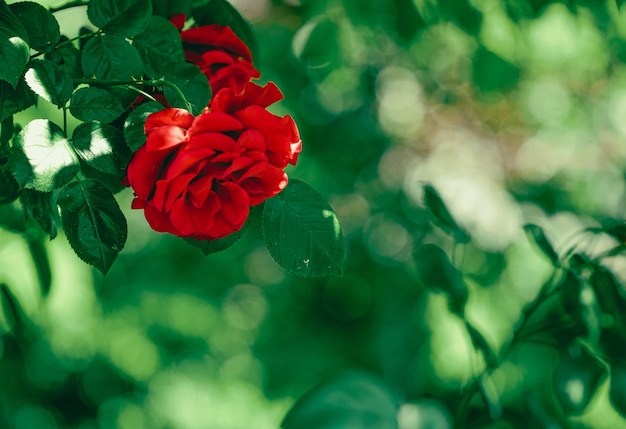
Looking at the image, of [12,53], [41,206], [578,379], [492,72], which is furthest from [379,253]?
[12,53]

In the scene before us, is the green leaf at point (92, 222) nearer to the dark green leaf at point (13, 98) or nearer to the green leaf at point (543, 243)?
the dark green leaf at point (13, 98)

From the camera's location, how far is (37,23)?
56 cm

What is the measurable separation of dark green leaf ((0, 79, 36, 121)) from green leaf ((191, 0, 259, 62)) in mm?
280

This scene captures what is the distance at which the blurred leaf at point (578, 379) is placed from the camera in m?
0.83

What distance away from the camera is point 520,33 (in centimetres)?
133

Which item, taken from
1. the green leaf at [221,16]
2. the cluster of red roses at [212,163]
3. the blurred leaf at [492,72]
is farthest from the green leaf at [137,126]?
the blurred leaf at [492,72]

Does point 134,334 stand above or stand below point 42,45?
below

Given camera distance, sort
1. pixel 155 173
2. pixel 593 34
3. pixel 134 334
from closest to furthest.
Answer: pixel 155 173, pixel 134 334, pixel 593 34

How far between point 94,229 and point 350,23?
3.16 feet

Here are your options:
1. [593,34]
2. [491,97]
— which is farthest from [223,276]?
[593,34]

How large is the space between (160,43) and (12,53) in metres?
0.14

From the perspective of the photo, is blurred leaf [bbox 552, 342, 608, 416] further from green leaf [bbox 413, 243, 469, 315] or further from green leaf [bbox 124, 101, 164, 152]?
green leaf [bbox 124, 101, 164, 152]

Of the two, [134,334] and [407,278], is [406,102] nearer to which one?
[407,278]

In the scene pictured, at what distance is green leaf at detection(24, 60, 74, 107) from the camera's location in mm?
510
